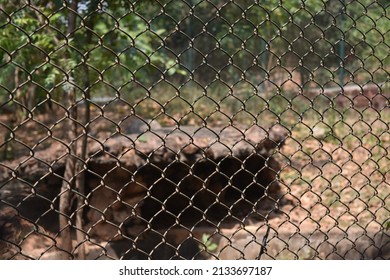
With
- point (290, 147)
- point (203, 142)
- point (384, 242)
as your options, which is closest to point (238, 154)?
point (203, 142)

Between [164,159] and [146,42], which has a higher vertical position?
[146,42]

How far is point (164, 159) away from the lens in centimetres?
396

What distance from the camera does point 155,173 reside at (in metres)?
4.13

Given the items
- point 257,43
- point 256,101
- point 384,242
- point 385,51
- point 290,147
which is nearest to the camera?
point 384,242

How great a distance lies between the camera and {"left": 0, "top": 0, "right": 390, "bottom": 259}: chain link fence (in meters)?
2.11

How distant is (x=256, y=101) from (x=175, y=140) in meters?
4.04

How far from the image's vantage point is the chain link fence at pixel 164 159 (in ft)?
6.91

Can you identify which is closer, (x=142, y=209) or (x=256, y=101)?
(x=142, y=209)

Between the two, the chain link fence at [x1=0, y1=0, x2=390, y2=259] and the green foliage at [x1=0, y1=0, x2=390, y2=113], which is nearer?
the green foliage at [x1=0, y1=0, x2=390, y2=113]

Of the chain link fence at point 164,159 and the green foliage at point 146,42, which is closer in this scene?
the green foliage at point 146,42

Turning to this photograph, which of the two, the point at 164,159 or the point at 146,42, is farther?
the point at 146,42

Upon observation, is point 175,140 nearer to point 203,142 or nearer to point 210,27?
point 203,142
